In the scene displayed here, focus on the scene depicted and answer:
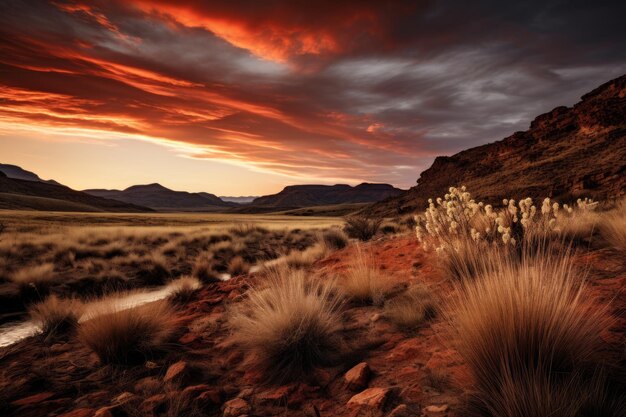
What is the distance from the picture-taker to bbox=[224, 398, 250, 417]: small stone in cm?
281

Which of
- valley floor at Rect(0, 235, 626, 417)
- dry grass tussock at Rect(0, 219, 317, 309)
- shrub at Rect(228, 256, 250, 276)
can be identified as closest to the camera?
valley floor at Rect(0, 235, 626, 417)

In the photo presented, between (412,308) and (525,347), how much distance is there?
181 centimetres

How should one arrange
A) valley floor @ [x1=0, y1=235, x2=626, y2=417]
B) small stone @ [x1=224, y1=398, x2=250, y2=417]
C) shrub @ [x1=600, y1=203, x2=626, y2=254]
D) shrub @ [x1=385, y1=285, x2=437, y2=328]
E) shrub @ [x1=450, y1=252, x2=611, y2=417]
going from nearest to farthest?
shrub @ [x1=450, y1=252, x2=611, y2=417]
valley floor @ [x1=0, y1=235, x2=626, y2=417]
small stone @ [x1=224, y1=398, x2=250, y2=417]
shrub @ [x1=385, y1=285, x2=437, y2=328]
shrub @ [x1=600, y1=203, x2=626, y2=254]

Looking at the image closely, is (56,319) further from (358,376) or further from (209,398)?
(358,376)

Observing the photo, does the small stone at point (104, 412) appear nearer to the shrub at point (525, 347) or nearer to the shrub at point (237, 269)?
the shrub at point (525, 347)

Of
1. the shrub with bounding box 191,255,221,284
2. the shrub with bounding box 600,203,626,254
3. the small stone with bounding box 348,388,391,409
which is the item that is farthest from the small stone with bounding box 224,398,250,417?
the shrub with bounding box 191,255,221,284

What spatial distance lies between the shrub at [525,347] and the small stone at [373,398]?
65 cm

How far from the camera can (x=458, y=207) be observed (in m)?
5.58

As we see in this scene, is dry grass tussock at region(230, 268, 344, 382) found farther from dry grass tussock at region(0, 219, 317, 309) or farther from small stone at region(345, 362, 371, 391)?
dry grass tussock at region(0, 219, 317, 309)

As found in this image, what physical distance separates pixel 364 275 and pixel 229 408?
304 cm

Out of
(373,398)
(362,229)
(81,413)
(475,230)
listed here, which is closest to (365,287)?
(475,230)

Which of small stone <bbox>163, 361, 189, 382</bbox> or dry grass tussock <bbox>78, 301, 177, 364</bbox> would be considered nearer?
small stone <bbox>163, 361, 189, 382</bbox>

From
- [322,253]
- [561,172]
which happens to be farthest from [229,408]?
[561,172]

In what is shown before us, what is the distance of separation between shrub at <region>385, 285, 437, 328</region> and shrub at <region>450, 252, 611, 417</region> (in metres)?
1.21
